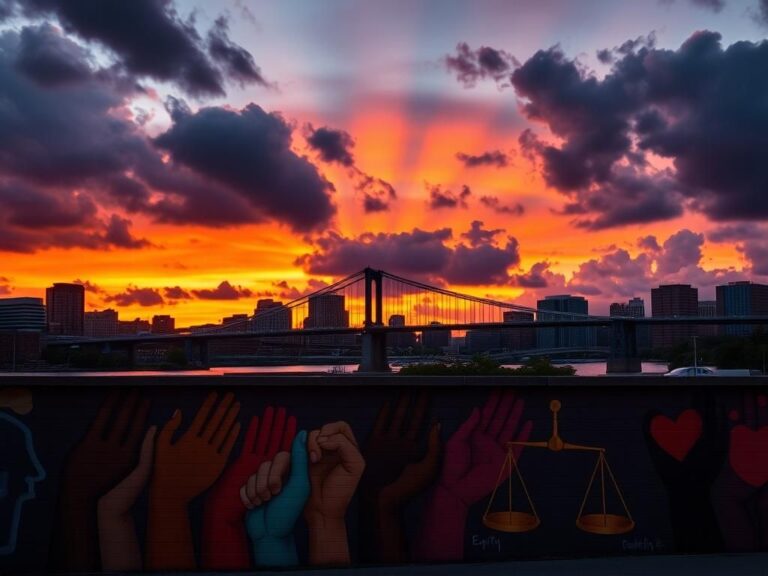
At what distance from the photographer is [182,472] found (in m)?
8.97

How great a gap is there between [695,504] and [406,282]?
7581 centimetres

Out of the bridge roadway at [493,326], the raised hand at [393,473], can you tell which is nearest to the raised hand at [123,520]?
the raised hand at [393,473]

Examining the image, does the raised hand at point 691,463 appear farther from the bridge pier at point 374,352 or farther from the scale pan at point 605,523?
the bridge pier at point 374,352

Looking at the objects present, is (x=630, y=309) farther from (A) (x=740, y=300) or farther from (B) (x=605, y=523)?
(B) (x=605, y=523)

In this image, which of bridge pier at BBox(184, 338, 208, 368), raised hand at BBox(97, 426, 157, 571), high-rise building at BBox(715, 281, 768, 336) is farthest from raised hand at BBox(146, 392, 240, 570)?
high-rise building at BBox(715, 281, 768, 336)

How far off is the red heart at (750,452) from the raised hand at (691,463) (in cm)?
14

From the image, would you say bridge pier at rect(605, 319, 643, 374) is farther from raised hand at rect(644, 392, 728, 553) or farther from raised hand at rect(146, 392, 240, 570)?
raised hand at rect(146, 392, 240, 570)

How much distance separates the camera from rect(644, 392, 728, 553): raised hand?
364 inches

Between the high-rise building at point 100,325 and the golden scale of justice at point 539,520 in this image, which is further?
the high-rise building at point 100,325

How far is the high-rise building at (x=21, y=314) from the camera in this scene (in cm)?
9774

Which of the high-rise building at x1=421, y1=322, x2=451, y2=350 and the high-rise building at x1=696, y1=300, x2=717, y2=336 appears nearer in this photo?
the high-rise building at x1=421, y1=322, x2=451, y2=350

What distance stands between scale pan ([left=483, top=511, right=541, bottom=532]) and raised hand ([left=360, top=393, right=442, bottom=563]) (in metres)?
0.82

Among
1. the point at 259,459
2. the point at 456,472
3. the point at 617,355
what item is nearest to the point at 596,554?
the point at 456,472

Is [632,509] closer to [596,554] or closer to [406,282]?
[596,554]
